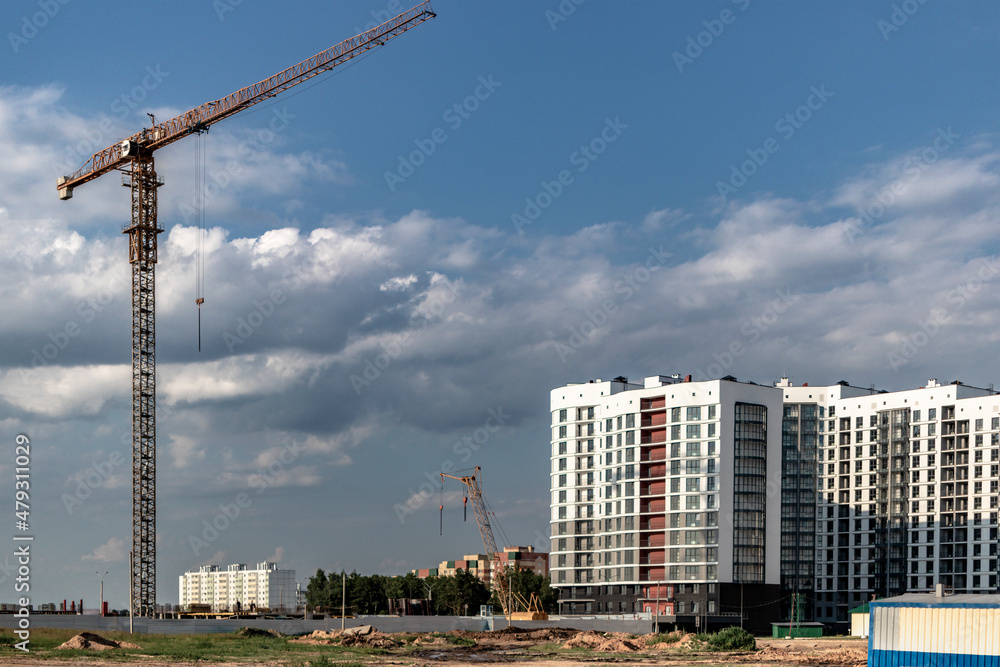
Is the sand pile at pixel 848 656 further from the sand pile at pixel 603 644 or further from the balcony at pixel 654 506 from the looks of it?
the balcony at pixel 654 506

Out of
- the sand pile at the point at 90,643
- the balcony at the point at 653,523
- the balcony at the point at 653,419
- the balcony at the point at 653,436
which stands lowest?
the balcony at the point at 653,523

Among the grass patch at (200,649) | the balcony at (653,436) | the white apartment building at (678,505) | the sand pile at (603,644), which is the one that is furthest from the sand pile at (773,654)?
the balcony at (653,436)

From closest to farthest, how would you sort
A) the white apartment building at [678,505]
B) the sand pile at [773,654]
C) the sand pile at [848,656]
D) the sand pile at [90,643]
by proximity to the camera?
1. the sand pile at [90,643]
2. the sand pile at [848,656]
3. the sand pile at [773,654]
4. the white apartment building at [678,505]

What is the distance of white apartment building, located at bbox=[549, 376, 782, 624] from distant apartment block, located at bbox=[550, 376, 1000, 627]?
0.69 feet

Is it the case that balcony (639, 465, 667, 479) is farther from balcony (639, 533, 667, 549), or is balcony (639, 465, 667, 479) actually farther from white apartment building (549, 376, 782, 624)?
balcony (639, 533, 667, 549)

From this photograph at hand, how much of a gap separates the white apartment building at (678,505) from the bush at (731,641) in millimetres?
45887

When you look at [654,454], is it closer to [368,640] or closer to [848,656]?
[848,656]

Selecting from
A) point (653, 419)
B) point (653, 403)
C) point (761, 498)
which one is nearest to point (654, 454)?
point (653, 419)

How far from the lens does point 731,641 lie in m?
109

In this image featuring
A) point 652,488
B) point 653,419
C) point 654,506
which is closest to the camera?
point 654,506

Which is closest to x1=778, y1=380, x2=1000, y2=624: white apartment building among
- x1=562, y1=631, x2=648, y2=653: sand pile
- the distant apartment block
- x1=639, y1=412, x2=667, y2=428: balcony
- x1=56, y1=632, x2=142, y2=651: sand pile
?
the distant apartment block

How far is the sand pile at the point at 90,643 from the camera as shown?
79375mm

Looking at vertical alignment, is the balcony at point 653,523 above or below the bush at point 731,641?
above

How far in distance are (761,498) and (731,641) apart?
6010 cm
